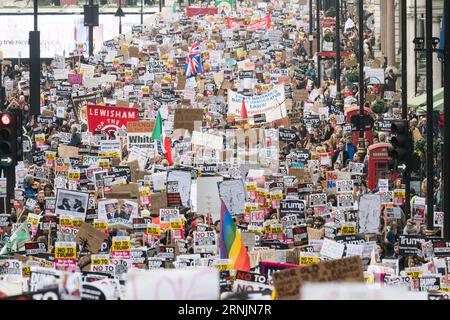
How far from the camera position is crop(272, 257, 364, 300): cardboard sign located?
913 centimetres

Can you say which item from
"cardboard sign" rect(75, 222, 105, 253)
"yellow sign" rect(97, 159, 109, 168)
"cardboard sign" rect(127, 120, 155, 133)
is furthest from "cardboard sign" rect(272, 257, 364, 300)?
"cardboard sign" rect(127, 120, 155, 133)

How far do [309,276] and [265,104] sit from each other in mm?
26383

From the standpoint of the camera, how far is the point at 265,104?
117 feet

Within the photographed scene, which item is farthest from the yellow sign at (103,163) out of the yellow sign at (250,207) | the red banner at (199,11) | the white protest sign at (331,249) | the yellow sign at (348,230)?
the red banner at (199,11)

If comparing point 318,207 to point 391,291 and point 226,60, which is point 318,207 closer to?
point 391,291

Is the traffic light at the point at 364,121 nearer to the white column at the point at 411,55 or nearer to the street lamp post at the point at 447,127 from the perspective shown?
the street lamp post at the point at 447,127

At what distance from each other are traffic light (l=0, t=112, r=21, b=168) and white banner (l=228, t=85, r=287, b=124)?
12834 millimetres

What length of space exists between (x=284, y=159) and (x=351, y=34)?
39552 mm

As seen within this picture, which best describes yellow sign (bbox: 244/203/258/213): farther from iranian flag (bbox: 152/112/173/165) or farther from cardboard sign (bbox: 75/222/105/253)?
iranian flag (bbox: 152/112/173/165)

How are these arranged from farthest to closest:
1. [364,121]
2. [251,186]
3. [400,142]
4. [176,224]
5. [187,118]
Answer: [364,121]
[187,118]
[400,142]
[251,186]
[176,224]

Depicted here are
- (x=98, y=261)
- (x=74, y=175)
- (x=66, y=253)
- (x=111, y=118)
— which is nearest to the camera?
(x=98, y=261)

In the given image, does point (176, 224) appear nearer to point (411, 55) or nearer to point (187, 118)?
point (187, 118)

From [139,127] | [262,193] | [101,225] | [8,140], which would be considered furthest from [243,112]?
[101,225]

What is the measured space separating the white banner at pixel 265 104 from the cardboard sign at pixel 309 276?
25.7 meters
